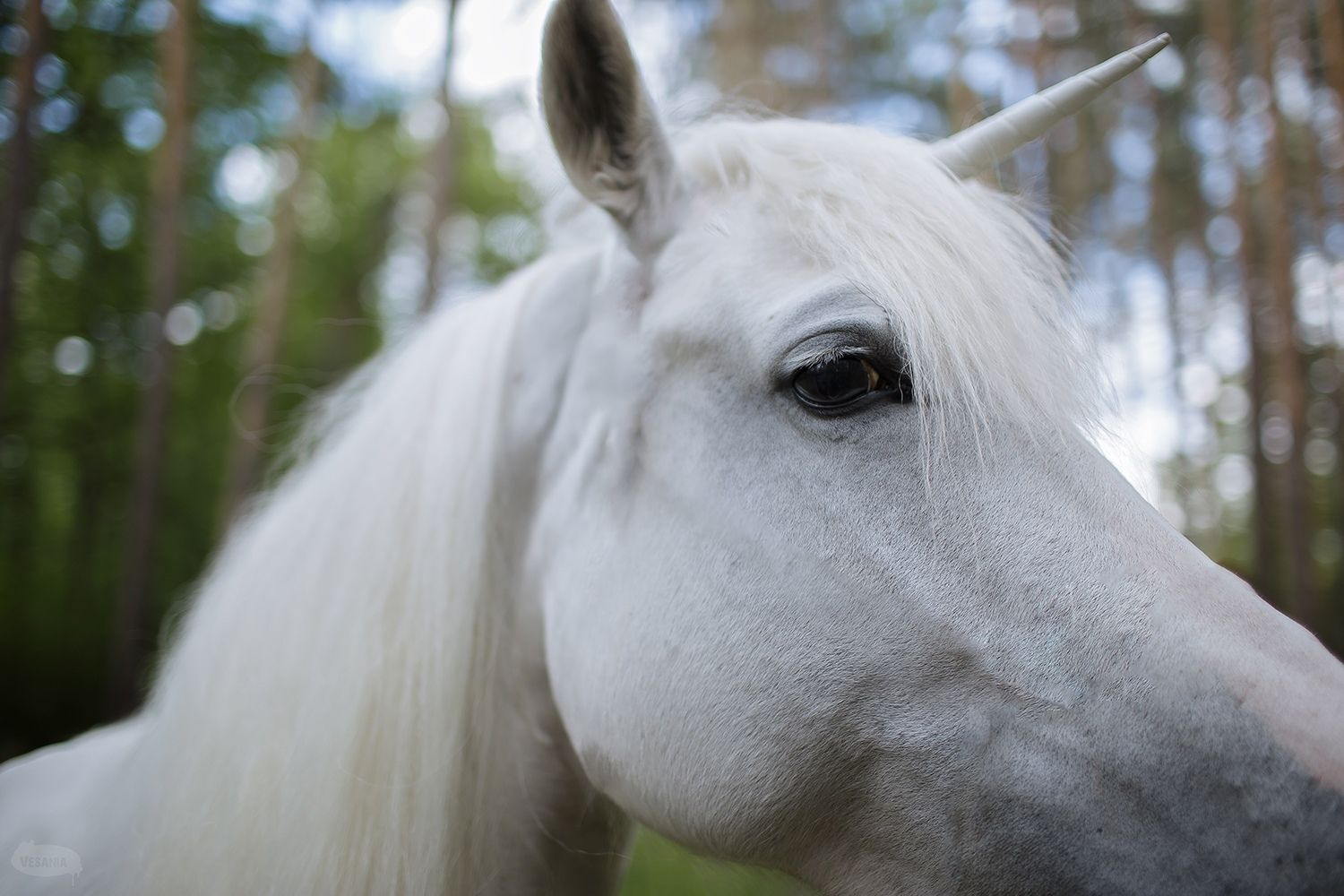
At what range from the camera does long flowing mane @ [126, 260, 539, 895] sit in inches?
51.3

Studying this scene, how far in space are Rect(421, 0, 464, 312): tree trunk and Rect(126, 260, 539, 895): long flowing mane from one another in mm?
7505

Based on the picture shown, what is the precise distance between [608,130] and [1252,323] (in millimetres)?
9048

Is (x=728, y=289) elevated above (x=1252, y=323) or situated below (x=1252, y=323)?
above

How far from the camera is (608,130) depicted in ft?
4.69

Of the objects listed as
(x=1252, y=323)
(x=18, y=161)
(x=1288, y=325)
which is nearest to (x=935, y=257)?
(x=18, y=161)

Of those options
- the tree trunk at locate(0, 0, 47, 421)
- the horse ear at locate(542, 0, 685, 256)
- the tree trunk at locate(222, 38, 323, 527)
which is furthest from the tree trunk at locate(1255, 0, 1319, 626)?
the tree trunk at locate(222, 38, 323, 527)

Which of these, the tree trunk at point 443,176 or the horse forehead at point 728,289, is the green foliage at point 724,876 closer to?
the horse forehead at point 728,289

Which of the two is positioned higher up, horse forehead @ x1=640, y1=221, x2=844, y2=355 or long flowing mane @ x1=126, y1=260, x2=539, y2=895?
horse forehead @ x1=640, y1=221, x2=844, y2=355

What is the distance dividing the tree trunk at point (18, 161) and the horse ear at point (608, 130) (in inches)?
221

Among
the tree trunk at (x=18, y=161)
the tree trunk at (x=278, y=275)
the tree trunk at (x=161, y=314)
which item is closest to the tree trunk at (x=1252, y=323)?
the tree trunk at (x=278, y=275)

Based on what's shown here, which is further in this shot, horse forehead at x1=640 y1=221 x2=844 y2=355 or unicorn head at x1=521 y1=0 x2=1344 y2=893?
horse forehead at x1=640 y1=221 x2=844 y2=355

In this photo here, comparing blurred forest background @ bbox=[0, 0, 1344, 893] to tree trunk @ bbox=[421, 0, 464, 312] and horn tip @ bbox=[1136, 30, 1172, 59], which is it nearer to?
tree trunk @ bbox=[421, 0, 464, 312]

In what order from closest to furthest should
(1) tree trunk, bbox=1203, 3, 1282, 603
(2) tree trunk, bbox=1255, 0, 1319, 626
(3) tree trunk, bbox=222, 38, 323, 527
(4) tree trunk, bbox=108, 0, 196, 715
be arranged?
(2) tree trunk, bbox=1255, 0, 1319, 626 < (4) tree trunk, bbox=108, 0, 196, 715 < (1) tree trunk, bbox=1203, 3, 1282, 603 < (3) tree trunk, bbox=222, 38, 323, 527

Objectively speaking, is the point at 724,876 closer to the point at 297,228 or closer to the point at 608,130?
the point at 608,130
